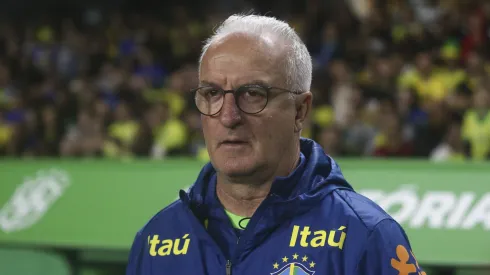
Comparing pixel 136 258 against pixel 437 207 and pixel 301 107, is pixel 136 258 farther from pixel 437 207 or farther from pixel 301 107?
pixel 437 207

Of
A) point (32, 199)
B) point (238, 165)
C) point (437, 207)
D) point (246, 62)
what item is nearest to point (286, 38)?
point (246, 62)

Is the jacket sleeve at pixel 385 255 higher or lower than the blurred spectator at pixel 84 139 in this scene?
higher

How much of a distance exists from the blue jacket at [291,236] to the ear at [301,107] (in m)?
0.11

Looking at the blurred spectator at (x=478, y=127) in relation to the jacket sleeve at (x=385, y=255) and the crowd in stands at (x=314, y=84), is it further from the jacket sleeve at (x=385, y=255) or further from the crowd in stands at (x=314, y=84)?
the jacket sleeve at (x=385, y=255)

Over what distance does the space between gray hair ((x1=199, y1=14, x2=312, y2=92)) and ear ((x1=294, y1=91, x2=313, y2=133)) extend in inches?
0.7

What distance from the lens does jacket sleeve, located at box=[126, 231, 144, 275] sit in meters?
2.26

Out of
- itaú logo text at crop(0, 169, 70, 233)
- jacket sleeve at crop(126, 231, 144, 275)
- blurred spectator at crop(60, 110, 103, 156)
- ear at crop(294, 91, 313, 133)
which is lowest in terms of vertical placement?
blurred spectator at crop(60, 110, 103, 156)

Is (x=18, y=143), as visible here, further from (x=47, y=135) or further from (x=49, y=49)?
(x=49, y=49)

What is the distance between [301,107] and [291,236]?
35 centimetres

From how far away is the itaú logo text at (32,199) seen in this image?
5.92 metres

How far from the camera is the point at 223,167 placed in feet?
A: 6.75

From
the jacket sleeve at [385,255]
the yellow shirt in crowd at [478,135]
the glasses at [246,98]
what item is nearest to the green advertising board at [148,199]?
the yellow shirt in crowd at [478,135]

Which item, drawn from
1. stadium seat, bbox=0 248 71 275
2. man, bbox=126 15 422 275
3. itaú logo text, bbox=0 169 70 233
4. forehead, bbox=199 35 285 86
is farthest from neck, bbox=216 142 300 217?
itaú logo text, bbox=0 169 70 233

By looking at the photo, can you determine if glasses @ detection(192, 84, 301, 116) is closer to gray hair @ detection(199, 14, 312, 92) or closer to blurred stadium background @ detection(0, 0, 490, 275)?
gray hair @ detection(199, 14, 312, 92)
